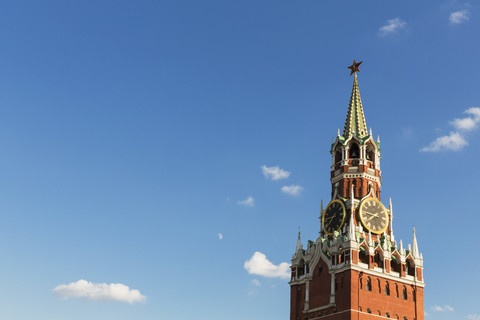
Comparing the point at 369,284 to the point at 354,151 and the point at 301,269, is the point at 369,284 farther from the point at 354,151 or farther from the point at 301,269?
the point at 354,151

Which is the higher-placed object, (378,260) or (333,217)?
(333,217)

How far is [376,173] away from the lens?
124875mm

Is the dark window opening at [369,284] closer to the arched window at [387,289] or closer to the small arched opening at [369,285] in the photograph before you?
the small arched opening at [369,285]

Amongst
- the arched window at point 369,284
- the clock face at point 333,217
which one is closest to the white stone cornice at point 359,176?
the clock face at point 333,217

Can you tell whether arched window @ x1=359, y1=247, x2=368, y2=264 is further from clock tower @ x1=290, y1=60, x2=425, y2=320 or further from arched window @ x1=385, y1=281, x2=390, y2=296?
arched window @ x1=385, y1=281, x2=390, y2=296

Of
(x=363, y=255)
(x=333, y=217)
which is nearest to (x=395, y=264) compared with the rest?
(x=363, y=255)

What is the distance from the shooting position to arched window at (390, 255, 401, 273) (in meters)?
116

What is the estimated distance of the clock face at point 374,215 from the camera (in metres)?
118

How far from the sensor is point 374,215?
119000 mm

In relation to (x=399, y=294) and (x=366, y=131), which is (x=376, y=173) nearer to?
(x=366, y=131)

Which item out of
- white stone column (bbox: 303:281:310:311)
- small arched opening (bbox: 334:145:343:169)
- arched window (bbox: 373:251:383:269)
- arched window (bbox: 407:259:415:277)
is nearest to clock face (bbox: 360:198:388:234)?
arched window (bbox: 373:251:383:269)

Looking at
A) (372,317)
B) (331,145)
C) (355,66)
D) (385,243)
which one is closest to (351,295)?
(372,317)

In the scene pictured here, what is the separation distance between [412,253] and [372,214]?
896 centimetres

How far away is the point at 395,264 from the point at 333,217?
41.1 ft
